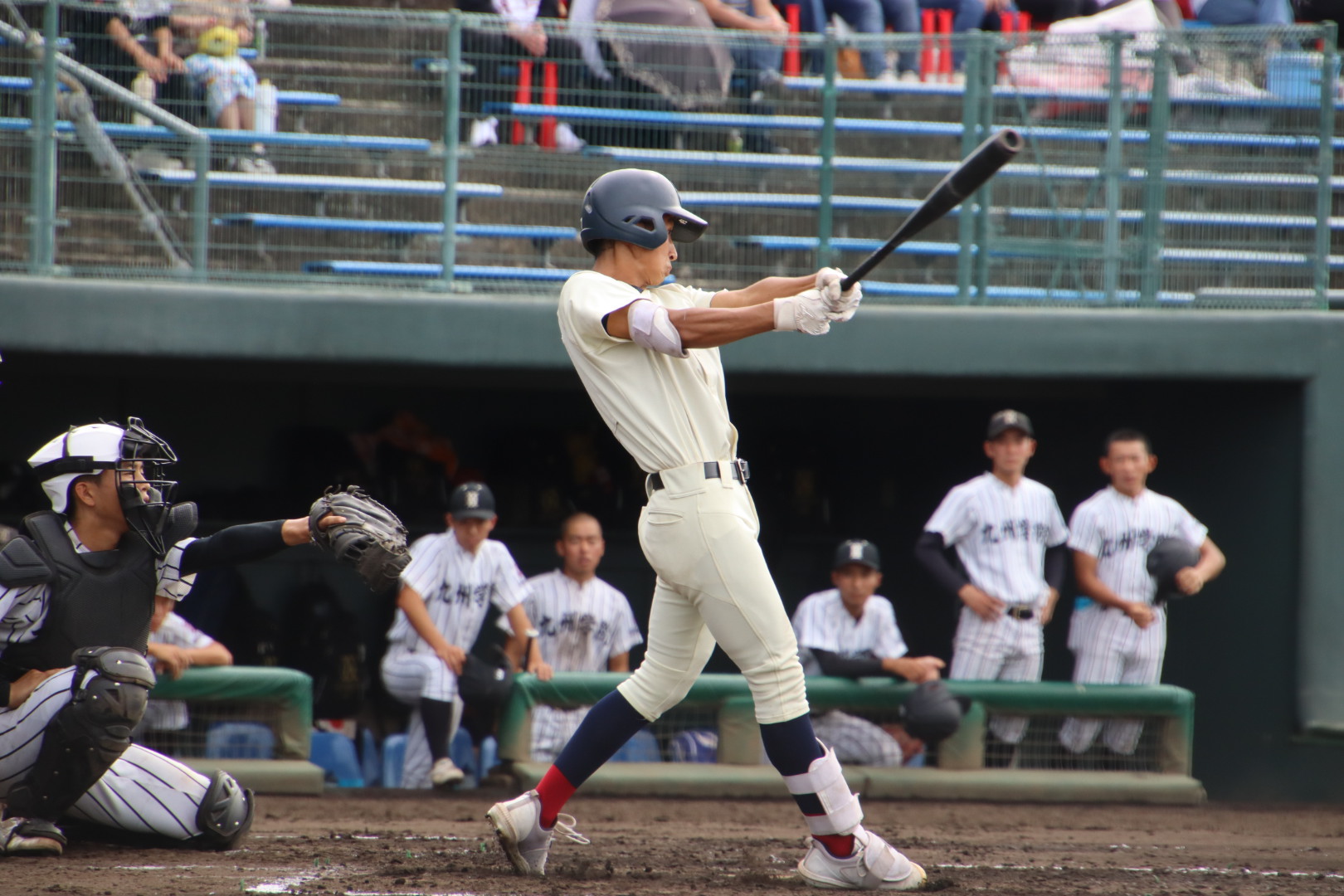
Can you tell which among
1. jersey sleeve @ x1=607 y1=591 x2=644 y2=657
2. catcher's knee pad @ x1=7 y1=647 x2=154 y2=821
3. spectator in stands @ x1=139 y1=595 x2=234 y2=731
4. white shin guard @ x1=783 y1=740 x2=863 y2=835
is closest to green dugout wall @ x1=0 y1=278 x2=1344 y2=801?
jersey sleeve @ x1=607 y1=591 x2=644 y2=657

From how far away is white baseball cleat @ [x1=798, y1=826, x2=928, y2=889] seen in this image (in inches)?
131

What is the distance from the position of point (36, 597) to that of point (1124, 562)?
4330mm

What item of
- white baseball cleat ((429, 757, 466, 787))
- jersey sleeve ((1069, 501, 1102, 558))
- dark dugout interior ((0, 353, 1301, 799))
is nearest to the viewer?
white baseball cleat ((429, 757, 466, 787))

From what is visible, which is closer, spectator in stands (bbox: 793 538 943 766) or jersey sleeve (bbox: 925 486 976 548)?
spectator in stands (bbox: 793 538 943 766)

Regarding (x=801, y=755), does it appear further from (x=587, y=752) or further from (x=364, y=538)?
(x=364, y=538)

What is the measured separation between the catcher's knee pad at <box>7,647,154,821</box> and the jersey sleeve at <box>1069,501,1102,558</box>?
13.0 feet

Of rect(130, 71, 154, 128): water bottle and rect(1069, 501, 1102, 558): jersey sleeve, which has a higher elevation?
rect(130, 71, 154, 128): water bottle

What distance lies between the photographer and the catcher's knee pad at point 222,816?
12.5 ft

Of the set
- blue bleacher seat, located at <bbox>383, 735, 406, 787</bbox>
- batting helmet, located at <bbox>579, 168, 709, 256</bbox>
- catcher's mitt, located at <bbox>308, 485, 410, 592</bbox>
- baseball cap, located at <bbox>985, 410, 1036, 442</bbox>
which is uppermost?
batting helmet, located at <bbox>579, 168, 709, 256</bbox>

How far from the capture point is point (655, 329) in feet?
10.6

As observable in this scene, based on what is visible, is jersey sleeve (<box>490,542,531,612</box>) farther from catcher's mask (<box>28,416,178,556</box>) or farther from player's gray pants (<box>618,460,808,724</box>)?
player's gray pants (<box>618,460,808,724</box>)

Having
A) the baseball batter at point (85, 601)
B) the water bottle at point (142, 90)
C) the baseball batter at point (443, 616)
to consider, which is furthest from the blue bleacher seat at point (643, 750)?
the water bottle at point (142, 90)

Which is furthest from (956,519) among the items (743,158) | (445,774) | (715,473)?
(715,473)

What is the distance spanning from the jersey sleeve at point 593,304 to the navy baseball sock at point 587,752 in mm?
836
